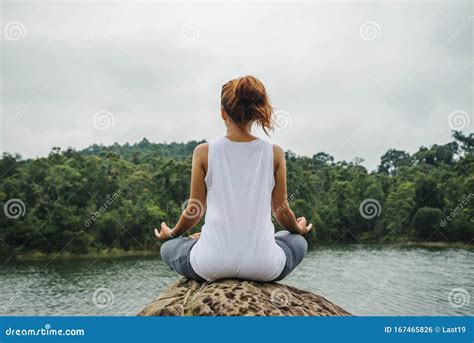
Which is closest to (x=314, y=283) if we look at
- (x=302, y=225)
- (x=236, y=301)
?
(x=302, y=225)

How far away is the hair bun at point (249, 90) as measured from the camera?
101 inches

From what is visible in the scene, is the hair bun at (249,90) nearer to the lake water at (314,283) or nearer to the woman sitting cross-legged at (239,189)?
the woman sitting cross-legged at (239,189)

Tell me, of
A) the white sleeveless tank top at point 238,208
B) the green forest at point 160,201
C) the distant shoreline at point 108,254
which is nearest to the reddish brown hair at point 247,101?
the white sleeveless tank top at point 238,208

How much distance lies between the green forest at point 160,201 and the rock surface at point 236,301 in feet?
93.9

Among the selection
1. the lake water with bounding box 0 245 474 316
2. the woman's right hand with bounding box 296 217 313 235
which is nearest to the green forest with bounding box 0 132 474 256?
the lake water with bounding box 0 245 474 316

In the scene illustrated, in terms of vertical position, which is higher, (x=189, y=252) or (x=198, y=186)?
(x=198, y=186)

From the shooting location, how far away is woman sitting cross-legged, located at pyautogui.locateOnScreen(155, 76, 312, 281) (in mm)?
2582

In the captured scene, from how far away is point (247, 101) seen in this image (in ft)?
8.50

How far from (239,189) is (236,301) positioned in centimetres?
54

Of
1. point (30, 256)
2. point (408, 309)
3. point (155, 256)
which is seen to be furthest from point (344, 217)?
point (30, 256)

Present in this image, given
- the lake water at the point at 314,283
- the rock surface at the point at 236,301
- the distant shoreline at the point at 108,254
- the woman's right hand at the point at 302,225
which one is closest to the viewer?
the rock surface at the point at 236,301

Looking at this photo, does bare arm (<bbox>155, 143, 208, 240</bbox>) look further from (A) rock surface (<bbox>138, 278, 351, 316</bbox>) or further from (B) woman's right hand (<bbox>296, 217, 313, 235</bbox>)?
(B) woman's right hand (<bbox>296, 217, 313, 235</bbox>)

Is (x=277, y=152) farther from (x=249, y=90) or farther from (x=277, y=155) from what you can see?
(x=249, y=90)

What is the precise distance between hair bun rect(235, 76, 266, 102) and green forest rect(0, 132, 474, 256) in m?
28.9
